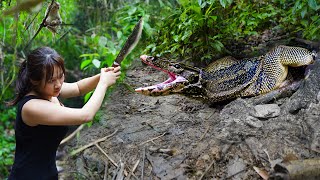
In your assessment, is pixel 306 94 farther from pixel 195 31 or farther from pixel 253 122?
pixel 195 31

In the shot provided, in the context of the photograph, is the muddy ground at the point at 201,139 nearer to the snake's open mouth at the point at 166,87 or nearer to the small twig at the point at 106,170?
the small twig at the point at 106,170

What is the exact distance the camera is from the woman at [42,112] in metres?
2.18

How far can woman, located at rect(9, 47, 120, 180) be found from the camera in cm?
218

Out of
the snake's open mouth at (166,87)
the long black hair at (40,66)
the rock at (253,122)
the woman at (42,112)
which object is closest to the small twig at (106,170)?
the woman at (42,112)

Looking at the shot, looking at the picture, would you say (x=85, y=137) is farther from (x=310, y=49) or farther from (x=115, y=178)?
(x=310, y=49)

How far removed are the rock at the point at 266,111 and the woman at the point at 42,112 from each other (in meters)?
1.20

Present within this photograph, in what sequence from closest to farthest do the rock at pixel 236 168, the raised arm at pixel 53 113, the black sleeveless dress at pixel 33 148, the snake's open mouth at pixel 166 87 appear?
the raised arm at pixel 53 113, the black sleeveless dress at pixel 33 148, the rock at pixel 236 168, the snake's open mouth at pixel 166 87

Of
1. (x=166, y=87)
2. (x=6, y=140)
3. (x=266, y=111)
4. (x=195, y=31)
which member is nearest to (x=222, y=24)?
(x=195, y=31)

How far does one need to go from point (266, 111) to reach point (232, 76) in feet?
1.99

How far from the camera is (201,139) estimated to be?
2961 mm

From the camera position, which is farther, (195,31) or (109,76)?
(195,31)

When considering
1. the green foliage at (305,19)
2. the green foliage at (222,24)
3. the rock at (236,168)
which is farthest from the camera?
the green foliage at (222,24)

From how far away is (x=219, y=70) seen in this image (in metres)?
3.62

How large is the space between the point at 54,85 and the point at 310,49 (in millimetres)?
2280
